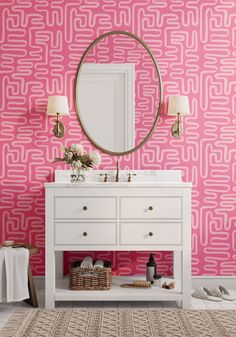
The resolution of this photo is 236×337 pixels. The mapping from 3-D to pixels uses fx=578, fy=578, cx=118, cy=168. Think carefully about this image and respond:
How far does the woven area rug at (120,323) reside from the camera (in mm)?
3334

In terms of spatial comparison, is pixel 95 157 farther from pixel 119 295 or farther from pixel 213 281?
pixel 213 281

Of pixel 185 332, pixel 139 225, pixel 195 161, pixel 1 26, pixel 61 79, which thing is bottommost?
pixel 185 332

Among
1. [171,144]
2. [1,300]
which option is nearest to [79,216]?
[1,300]

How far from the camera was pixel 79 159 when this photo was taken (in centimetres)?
408

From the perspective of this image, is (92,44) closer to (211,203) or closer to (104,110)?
(104,110)

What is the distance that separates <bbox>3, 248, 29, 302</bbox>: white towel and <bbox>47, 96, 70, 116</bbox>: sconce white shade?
106cm

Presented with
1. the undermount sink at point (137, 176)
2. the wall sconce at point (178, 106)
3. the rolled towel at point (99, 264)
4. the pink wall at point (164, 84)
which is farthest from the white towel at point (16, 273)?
the wall sconce at point (178, 106)

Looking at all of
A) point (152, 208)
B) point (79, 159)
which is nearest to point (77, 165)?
point (79, 159)

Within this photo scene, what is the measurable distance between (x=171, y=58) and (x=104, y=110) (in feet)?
2.16

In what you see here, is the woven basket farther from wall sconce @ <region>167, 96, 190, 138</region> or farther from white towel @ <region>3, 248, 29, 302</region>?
wall sconce @ <region>167, 96, 190, 138</region>

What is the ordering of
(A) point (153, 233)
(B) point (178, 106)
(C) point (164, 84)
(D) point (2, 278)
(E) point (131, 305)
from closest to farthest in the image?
(D) point (2, 278) → (A) point (153, 233) → (E) point (131, 305) → (B) point (178, 106) → (C) point (164, 84)

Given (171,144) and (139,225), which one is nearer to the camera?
(139,225)

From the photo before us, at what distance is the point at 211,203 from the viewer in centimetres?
447

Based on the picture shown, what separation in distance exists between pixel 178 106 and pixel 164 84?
25cm
